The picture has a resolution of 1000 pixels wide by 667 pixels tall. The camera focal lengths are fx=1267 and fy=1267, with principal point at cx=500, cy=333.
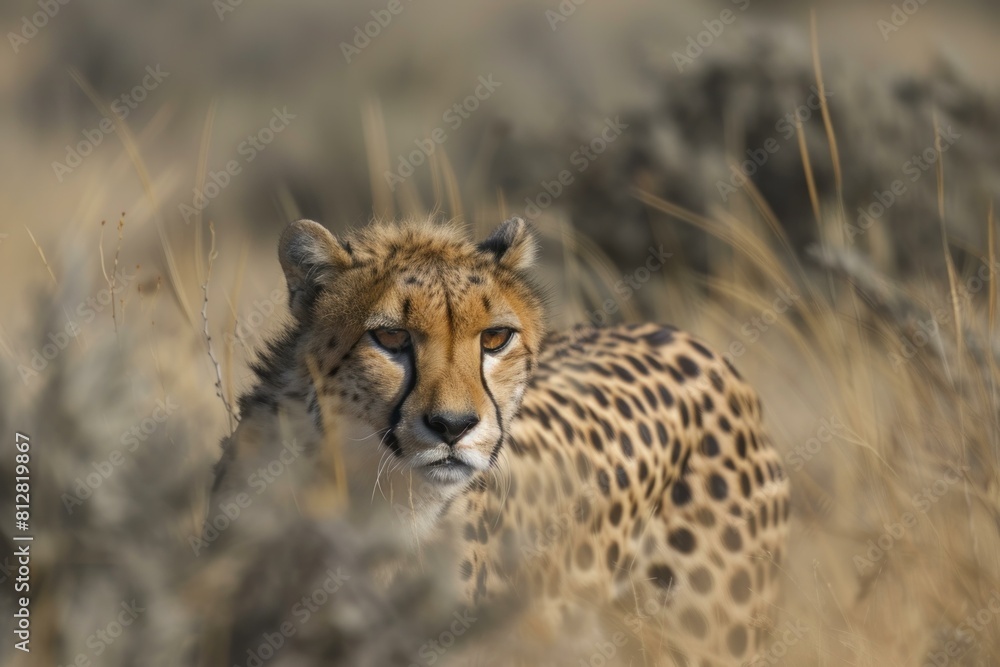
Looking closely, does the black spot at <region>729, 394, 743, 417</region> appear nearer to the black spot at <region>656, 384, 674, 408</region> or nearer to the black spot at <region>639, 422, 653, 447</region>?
Answer: the black spot at <region>656, 384, 674, 408</region>

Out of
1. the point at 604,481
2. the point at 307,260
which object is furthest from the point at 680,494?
the point at 307,260

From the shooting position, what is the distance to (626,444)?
3.14 meters

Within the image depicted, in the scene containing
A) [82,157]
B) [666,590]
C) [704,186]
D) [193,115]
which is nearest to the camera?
[666,590]

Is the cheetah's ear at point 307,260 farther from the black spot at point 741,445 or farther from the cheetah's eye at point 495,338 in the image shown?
the black spot at point 741,445

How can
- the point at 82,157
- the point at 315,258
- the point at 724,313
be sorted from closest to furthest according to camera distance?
the point at 315,258, the point at 724,313, the point at 82,157

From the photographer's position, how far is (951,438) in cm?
296

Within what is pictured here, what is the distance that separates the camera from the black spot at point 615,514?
3072 mm

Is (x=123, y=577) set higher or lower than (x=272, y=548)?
lower

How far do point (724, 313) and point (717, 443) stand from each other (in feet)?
5.51

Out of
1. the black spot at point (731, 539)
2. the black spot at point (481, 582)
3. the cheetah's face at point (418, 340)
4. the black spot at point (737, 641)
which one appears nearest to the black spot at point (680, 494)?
the black spot at point (731, 539)

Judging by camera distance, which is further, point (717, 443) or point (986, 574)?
point (717, 443)

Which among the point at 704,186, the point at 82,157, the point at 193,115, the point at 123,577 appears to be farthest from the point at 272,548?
the point at 193,115

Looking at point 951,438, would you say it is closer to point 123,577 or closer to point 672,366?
point 672,366

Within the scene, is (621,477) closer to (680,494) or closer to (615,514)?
(615,514)
